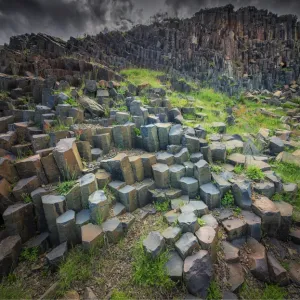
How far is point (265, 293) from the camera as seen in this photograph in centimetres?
354

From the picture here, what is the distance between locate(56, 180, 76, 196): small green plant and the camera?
4439 millimetres

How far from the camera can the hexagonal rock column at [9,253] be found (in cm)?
367

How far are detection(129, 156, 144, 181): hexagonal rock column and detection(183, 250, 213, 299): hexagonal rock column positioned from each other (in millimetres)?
2350

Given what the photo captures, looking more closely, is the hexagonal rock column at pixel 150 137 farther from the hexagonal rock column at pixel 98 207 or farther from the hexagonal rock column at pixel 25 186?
the hexagonal rock column at pixel 25 186

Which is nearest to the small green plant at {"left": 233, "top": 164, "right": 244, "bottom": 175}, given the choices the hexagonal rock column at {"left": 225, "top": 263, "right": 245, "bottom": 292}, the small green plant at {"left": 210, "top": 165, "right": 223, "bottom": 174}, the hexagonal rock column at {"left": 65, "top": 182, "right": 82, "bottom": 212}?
the small green plant at {"left": 210, "top": 165, "right": 223, "bottom": 174}

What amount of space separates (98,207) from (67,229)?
704 millimetres

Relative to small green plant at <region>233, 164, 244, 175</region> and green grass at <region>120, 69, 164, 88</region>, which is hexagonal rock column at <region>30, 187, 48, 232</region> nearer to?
small green plant at <region>233, 164, 244, 175</region>

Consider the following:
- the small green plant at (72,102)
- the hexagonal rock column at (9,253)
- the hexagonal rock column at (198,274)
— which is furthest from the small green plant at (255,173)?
the small green plant at (72,102)

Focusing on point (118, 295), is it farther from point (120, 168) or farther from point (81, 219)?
point (120, 168)

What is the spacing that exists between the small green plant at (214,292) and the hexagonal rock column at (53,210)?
9.94ft

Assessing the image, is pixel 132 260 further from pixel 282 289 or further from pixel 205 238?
pixel 282 289

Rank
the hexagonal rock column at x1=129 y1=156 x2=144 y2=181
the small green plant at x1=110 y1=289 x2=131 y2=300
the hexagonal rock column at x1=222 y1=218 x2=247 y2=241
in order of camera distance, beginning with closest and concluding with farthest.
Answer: the small green plant at x1=110 y1=289 x2=131 y2=300 < the hexagonal rock column at x1=222 y1=218 x2=247 y2=241 < the hexagonal rock column at x1=129 y1=156 x2=144 y2=181

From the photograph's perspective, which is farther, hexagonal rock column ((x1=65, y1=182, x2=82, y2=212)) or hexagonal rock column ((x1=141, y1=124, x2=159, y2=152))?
hexagonal rock column ((x1=141, y1=124, x2=159, y2=152))

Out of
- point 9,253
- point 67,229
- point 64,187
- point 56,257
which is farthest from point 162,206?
point 9,253
